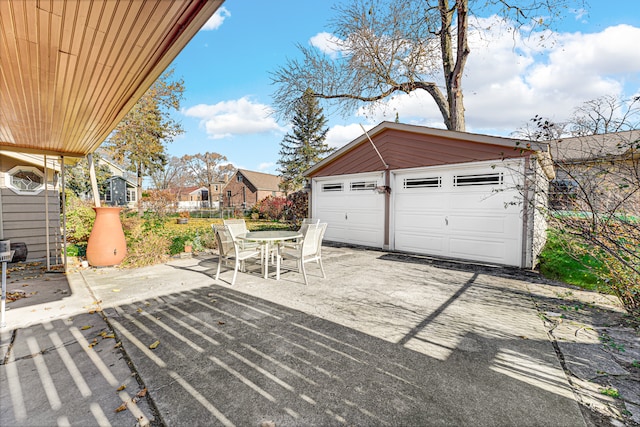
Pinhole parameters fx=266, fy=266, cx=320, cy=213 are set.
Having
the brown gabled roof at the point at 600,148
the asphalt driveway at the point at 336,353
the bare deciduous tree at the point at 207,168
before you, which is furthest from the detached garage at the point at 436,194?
the bare deciduous tree at the point at 207,168

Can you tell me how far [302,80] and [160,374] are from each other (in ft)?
39.7

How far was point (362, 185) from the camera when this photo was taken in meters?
8.77

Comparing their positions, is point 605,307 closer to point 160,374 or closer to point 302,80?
point 160,374

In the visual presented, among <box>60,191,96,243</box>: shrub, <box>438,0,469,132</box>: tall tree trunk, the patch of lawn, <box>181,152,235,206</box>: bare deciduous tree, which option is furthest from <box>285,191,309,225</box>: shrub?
<box>181,152,235,206</box>: bare deciduous tree

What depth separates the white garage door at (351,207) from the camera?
8.38m

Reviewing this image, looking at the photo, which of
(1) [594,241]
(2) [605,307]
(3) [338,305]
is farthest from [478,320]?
(2) [605,307]

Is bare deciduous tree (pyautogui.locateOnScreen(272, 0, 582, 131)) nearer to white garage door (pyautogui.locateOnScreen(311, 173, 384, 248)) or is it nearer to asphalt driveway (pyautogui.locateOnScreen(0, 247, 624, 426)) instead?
white garage door (pyautogui.locateOnScreen(311, 173, 384, 248))

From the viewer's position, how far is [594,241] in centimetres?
245

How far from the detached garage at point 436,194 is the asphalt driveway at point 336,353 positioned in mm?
1722

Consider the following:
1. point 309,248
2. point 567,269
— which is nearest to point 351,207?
point 309,248

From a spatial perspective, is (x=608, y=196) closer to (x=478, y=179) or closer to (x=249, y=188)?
(x=478, y=179)

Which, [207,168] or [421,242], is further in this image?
[207,168]

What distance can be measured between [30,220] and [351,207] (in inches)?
339

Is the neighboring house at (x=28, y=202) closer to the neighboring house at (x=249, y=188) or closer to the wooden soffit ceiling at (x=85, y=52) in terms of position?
the wooden soffit ceiling at (x=85, y=52)
